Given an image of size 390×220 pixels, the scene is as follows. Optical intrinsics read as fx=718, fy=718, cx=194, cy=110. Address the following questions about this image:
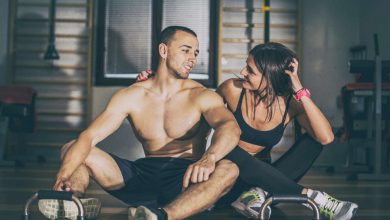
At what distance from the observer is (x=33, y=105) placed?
6801mm

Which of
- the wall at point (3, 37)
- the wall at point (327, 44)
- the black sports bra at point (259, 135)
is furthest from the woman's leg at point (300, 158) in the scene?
the wall at point (3, 37)

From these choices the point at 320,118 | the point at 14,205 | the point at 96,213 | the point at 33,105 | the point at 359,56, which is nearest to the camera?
the point at 96,213

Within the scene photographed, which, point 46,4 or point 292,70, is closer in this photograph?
point 292,70

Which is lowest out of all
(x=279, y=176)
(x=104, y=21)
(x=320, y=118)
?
(x=279, y=176)

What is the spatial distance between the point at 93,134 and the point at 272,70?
88cm

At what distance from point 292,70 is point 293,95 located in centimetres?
18

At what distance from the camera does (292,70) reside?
3115 millimetres

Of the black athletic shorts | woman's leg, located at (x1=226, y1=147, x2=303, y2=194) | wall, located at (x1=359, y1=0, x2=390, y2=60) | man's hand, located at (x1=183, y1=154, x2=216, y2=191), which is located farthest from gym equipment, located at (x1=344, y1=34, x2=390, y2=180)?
man's hand, located at (x1=183, y1=154, x2=216, y2=191)

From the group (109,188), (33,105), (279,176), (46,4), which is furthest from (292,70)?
(46,4)

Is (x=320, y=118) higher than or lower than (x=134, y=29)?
lower

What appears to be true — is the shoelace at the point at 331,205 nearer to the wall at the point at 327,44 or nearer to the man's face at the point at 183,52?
the man's face at the point at 183,52

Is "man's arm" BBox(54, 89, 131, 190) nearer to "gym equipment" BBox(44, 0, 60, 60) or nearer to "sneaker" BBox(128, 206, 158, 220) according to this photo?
"sneaker" BBox(128, 206, 158, 220)

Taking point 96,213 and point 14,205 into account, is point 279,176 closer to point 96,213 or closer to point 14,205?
point 96,213

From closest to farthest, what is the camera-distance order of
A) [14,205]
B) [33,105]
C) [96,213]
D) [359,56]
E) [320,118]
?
[96,213] → [320,118] → [14,205] → [33,105] → [359,56]
